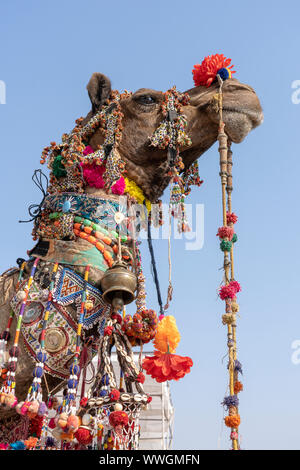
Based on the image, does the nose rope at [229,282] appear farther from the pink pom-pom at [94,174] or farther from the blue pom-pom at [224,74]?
the pink pom-pom at [94,174]

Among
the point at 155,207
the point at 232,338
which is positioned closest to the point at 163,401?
the point at 155,207

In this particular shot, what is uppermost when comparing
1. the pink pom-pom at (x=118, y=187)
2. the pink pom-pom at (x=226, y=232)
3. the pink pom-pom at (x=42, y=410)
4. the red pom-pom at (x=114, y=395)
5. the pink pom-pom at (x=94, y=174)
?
the pink pom-pom at (x=94, y=174)

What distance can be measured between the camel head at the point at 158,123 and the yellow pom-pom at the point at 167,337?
1.45 metres

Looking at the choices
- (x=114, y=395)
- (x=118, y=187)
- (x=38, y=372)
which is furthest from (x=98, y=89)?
(x=114, y=395)

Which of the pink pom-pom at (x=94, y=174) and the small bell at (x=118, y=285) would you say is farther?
the pink pom-pom at (x=94, y=174)

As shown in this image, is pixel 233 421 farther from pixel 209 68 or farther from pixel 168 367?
pixel 209 68

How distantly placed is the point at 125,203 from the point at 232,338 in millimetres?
1648

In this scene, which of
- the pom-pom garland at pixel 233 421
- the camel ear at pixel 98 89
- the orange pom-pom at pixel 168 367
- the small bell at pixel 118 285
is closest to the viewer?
the pom-pom garland at pixel 233 421

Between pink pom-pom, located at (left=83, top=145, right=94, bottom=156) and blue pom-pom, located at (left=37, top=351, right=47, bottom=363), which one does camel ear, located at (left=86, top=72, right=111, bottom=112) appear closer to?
pink pom-pom, located at (left=83, top=145, right=94, bottom=156)

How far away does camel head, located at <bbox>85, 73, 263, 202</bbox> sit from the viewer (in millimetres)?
5199

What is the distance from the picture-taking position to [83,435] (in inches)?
162

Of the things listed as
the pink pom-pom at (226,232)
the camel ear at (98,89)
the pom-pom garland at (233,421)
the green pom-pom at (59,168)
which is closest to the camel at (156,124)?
the camel ear at (98,89)

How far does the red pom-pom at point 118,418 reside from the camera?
404 cm

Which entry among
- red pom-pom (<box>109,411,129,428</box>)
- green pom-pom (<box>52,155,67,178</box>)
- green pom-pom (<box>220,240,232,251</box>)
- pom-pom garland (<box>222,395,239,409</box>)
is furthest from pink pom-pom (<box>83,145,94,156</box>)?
pom-pom garland (<box>222,395,239,409</box>)
